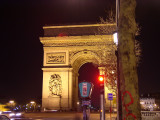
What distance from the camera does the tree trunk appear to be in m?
7.25

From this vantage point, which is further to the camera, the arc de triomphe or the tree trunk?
the arc de triomphe

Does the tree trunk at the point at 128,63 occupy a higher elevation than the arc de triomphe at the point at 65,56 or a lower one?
lower

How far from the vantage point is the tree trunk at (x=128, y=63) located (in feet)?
23.8

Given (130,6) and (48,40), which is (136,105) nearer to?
(130,6)

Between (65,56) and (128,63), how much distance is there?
3520 cm

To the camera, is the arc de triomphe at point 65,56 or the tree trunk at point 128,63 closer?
the tree trunk at point 128,63

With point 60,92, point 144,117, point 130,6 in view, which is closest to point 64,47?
point 60,92

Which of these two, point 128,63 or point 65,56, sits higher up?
point 65,56

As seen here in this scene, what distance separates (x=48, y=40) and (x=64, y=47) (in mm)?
2683

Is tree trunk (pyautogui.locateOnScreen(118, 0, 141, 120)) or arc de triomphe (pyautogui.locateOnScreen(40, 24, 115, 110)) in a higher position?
arc de triomphe (pyautogui.locateOnScreen(40, 24, 115, 110))

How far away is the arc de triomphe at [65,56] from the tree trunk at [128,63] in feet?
109

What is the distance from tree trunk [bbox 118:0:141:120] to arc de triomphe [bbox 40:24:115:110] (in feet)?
109

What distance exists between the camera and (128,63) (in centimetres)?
759

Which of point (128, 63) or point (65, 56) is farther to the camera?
point (65, 56)
